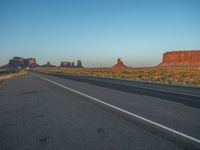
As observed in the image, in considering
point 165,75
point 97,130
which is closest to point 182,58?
point 165,75

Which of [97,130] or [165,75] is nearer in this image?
[97,130]

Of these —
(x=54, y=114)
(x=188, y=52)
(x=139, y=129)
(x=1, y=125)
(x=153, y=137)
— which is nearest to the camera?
(x=153, y=137)

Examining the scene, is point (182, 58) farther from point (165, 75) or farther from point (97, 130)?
point (97, 130)

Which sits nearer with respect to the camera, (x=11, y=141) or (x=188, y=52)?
(x=11, y=141)

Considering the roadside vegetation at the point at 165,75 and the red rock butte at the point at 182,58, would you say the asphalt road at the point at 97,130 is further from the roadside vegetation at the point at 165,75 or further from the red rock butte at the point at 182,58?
the red rock butte at the point at 182,58

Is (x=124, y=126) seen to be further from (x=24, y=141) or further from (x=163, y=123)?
(x=24, y=141)

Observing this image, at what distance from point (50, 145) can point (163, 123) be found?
3.26 meters

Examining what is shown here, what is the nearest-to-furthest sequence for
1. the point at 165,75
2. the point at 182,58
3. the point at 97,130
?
the point at 97,130 < the point at 165,75 < the point at 182,58

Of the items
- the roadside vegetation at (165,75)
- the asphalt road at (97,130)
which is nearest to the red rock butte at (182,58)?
the roadside vegetation at (165,75)

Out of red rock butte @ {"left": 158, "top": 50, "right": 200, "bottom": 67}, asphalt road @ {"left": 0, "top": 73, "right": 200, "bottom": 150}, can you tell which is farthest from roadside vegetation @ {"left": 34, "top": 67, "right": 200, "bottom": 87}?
red rock butte @ {"left": 158, "top": 50, "right": 200, "bottom": 67}

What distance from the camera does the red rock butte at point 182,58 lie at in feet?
538

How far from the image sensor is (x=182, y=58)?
6668 inches

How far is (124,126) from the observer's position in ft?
20.5

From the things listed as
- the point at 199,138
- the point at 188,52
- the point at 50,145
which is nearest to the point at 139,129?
the point at 199,138
